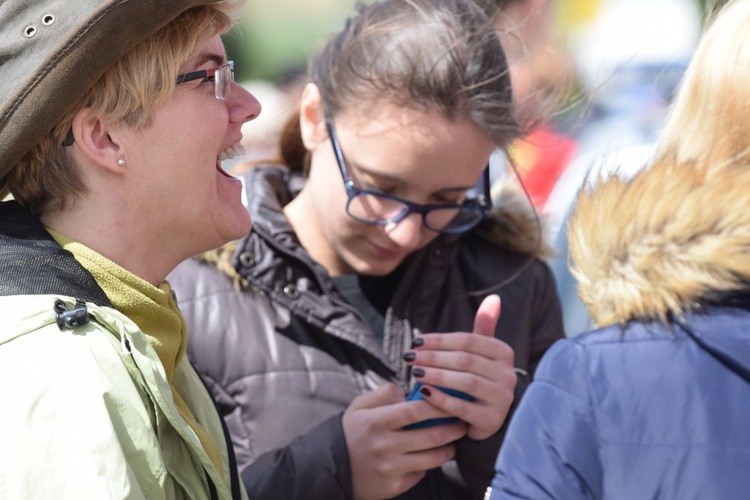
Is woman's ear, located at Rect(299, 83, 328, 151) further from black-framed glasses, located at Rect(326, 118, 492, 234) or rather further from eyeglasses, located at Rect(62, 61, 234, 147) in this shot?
eyeglasses, located at Rect(62, 61, 234, 147)

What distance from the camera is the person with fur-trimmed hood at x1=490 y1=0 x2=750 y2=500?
1.30 m

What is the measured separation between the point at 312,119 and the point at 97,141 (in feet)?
2.96

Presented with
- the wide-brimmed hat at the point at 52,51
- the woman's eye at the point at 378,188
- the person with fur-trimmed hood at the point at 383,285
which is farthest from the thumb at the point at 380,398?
the wide-brimmed hat at the point at 52,51

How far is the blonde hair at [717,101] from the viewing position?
139cm

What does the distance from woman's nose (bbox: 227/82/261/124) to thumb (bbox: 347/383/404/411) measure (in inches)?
25.4

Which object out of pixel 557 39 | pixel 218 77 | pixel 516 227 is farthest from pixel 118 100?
pixel 557 39

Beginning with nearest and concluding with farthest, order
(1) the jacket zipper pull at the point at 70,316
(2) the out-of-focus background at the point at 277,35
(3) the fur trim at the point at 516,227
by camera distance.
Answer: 1. (1) the jacket zipper pull at the point at 70,316
2. (3) the fur trim at the point at 516,227
3. (2) the out-of-focus background at the point at 277,35

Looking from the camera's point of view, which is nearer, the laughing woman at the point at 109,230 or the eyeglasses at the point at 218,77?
the laughing woman at the point at 109,230

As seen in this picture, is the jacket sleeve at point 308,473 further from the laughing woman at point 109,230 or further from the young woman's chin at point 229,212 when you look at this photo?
the young woman's chin at point 229,212

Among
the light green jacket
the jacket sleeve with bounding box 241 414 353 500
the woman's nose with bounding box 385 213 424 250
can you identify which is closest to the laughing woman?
the light green jacket

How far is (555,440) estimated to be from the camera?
54.8 inches

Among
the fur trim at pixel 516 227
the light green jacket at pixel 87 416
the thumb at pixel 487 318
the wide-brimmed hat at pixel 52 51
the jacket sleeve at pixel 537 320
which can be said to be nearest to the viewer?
the light green jacket at pixel 87 416

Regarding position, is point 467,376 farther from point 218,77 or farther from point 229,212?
point 218,77

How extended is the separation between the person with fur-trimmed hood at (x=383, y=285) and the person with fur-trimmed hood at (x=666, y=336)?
1.88 feet
